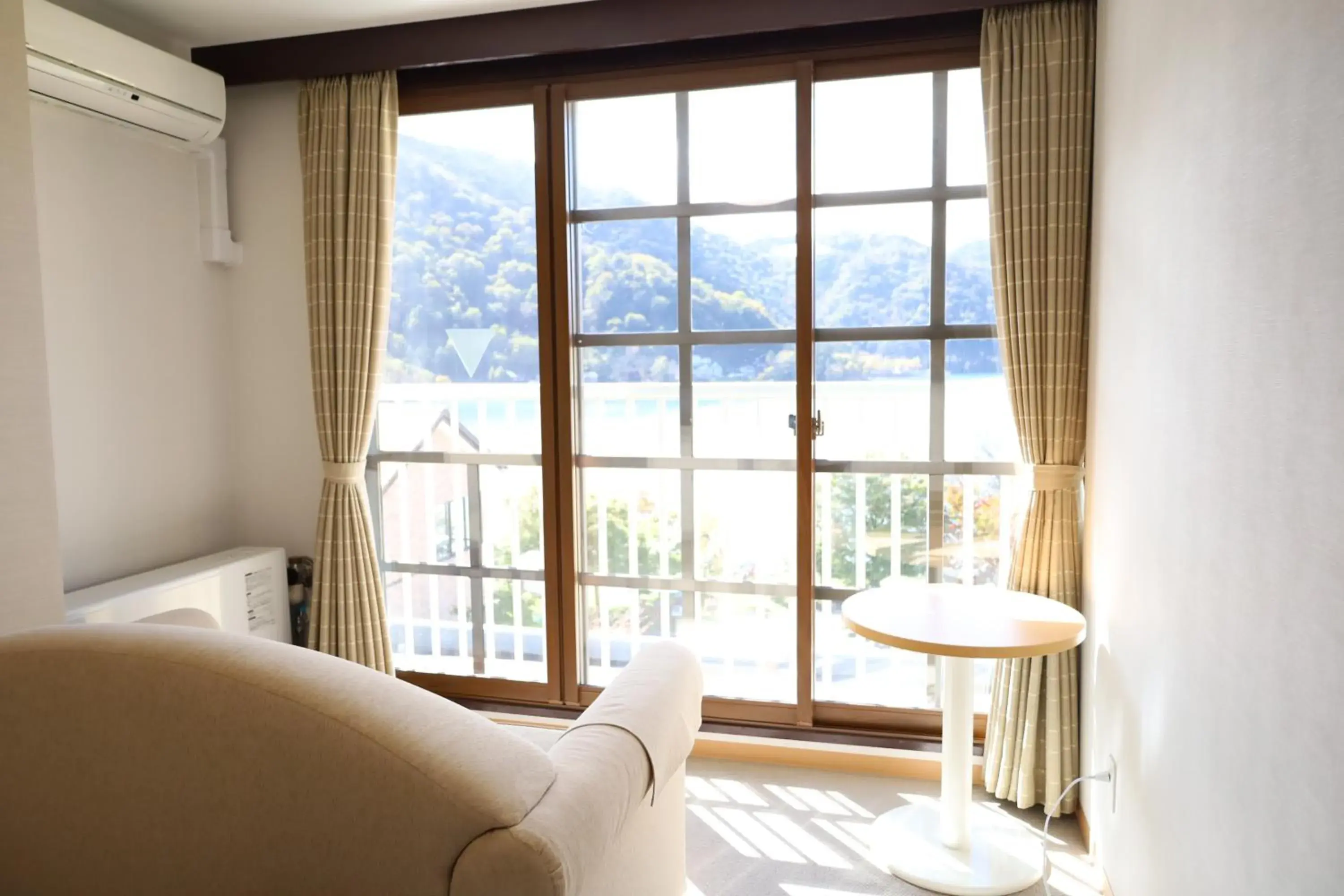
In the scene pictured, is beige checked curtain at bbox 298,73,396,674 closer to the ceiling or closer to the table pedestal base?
the ceiling

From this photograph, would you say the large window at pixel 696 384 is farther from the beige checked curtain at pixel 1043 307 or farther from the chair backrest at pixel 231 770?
the chair backrest at pixel 231 770

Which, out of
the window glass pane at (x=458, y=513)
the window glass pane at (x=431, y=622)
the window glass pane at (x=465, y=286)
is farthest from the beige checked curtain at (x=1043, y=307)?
the window glass pane at (x=431, y=622)

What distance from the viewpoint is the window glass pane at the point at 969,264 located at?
2.83m

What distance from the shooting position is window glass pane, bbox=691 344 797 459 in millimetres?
3031

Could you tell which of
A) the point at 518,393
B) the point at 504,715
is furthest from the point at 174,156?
the point at 504,715

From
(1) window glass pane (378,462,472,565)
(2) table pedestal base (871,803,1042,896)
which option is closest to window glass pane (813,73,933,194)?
(1) window glass pane (378,462,472,565)

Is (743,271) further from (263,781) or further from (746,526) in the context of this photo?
(263,781)

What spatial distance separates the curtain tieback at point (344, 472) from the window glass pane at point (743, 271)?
4.69ft

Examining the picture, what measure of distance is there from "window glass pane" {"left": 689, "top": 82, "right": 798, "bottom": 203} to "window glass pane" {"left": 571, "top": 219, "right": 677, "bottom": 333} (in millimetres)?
218

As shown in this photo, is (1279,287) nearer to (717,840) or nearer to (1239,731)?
(1239,731)

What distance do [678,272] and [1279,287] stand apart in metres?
2.16

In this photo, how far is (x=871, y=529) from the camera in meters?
3.01

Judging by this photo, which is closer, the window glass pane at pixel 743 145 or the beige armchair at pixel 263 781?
the beige armchair at pixel 263 781

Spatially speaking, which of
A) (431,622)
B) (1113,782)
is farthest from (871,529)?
(431,622)
